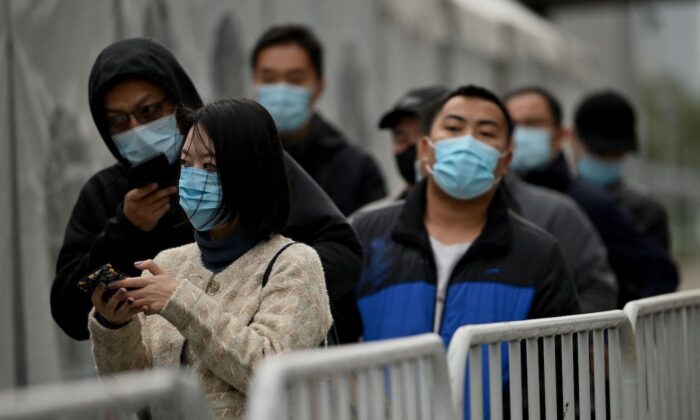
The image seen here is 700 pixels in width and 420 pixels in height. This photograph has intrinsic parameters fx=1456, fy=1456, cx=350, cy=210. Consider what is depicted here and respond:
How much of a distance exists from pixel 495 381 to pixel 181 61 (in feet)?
13.0

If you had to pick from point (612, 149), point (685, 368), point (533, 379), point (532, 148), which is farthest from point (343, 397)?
point (612, 149)

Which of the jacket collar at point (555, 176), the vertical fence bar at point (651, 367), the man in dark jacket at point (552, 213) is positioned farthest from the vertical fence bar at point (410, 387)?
the jacket collar at point (555, 176)

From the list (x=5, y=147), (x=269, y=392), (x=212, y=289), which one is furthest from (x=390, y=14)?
(x=269, y=392)

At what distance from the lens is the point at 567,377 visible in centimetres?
408

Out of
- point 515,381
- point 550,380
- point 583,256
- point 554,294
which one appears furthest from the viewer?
point 583,256

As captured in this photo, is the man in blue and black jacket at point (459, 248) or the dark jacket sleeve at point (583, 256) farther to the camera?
the dark jacket sleeve at point (583, 256)

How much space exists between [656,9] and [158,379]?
27.2 m

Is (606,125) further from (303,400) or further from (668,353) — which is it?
(303,400)

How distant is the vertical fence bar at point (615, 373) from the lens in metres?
4.34

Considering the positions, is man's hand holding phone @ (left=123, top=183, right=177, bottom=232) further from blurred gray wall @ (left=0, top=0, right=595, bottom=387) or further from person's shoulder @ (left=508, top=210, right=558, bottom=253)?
blurred gray wall @ (left=0, top=0, right=595, bottom=387)

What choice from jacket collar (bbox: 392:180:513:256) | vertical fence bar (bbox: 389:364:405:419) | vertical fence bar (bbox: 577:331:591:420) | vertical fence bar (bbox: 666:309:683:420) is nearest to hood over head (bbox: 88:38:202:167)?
jacket collar (bbox: 392:180:513:256)

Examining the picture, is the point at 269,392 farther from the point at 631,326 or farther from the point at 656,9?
the point at 656,9

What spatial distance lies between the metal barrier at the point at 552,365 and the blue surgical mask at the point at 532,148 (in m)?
3.64

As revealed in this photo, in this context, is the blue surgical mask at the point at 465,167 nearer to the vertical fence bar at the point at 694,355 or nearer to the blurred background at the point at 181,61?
the vertical fence bar at the point at 694,355
